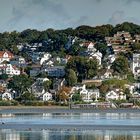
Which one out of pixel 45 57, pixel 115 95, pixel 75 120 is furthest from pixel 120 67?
pixel 75 120

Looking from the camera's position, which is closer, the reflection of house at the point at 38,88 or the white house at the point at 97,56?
the reflection of house at the point at 38,88

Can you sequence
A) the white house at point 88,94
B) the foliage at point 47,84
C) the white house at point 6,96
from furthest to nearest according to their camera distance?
1. the foliage at point 47,84
2. the white house at point 6,96
3. the white house at point 88,94

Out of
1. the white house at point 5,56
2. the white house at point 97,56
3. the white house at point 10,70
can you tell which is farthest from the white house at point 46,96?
the white house at point 5,56

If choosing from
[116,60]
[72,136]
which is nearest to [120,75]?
[116,60]

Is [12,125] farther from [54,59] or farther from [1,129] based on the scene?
[54,59]

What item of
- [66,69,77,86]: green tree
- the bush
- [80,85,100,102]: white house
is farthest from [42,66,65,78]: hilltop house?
the bush

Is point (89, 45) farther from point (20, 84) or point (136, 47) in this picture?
point (20, 84)

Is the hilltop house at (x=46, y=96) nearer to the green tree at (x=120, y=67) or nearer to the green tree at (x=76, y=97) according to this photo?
the green tree at (x=76, y=97)
